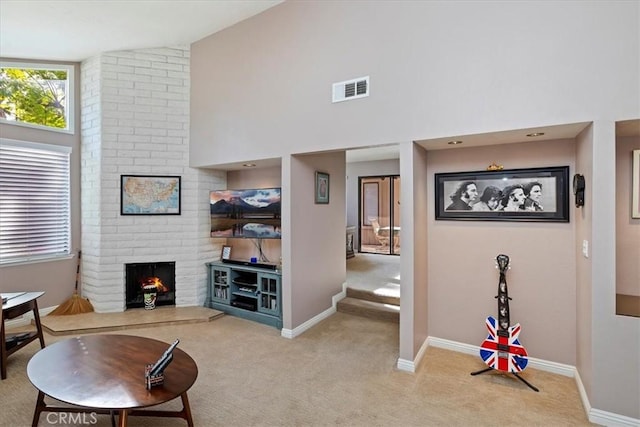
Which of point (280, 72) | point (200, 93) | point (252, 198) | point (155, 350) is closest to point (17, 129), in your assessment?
point (200, 93)

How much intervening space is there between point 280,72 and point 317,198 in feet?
5.21

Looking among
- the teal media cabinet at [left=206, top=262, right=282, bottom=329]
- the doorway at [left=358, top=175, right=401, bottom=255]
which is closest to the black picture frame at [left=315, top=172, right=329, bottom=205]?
the teal media cabinet at [left=206, top=262, right=282, bottom=329]

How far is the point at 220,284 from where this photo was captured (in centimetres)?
467

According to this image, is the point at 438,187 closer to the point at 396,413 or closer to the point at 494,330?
the point at 494,330

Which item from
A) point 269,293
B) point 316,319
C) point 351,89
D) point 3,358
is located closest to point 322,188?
point 351,89

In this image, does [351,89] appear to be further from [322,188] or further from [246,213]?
[246,213]

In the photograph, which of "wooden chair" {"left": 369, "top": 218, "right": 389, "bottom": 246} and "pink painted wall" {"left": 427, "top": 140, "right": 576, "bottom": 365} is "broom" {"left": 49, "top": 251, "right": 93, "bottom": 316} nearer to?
"pink painted wall" {"left": 427, "top": 140, "right": 576, "bottom": 365}

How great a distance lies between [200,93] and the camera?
454cm

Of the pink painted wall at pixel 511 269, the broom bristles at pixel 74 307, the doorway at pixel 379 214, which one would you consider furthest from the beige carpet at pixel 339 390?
the doorway at pixel 379 214

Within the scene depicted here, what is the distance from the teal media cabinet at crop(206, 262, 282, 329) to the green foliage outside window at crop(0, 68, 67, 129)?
Result: 297 cm

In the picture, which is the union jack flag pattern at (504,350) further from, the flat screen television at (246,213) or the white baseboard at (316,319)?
the flat screen television at (246,213)

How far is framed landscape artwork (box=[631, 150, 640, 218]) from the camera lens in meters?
2.56

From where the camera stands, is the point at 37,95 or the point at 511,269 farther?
the point at 37,95

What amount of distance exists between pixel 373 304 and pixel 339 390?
1.95 m
